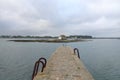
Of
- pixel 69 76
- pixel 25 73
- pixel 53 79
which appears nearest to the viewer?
pixel 53 79

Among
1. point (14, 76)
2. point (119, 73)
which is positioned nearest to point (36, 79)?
point (14, 76)

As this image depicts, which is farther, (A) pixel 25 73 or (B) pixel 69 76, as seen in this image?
(A) pixel 25 73

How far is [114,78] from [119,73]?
2.26m

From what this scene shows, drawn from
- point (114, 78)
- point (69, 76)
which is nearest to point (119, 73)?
point (114, 78)

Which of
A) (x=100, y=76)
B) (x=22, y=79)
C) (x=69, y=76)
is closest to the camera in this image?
(x=69, y=76)

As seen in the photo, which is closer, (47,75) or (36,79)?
(36,79)

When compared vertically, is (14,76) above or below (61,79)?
below

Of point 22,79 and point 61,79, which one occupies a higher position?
point 61,79

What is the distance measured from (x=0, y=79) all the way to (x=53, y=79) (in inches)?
362

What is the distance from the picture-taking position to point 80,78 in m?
11.1

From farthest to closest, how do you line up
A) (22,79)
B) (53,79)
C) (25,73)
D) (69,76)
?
(25,73)
(22,79)
(69,76)
(53,79)

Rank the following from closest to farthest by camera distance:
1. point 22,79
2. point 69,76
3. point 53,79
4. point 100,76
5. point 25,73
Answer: point 53,79, point 69,76, point 22,79, point 100,76, point 25,73

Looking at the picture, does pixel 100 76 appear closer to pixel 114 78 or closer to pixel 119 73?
pixel 114 78

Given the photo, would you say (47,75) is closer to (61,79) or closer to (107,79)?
(61,79)
